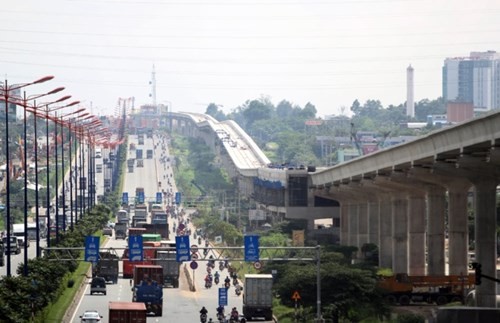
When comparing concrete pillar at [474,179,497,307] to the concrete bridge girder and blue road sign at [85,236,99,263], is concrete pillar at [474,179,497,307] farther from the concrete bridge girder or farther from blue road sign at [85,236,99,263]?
blue road sign at [85,236,99,263]

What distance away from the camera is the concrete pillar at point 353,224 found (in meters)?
132

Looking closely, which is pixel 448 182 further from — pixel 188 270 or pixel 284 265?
pixel 188 270

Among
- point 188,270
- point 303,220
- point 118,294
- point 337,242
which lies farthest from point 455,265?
point 303,220

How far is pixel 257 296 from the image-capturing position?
83.4 meters

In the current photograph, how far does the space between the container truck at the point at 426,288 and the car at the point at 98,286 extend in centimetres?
1685

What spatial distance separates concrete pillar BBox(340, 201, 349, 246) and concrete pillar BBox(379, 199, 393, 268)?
689 inches

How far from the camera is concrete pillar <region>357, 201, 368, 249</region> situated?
128 m

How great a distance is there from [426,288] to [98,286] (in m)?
19.3

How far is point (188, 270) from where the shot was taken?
11775 cm

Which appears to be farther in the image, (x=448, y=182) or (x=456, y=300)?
(x=448, y=182)

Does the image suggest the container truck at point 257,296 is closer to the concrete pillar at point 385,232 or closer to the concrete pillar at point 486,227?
the concrete pillar at point 486,227

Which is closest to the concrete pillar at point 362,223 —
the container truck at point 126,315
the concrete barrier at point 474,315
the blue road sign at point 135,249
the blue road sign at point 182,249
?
the blue road sign at point 182,249

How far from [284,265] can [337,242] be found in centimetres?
4333

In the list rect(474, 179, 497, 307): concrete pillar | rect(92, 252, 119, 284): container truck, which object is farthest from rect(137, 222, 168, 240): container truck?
rect(474, 179, 497, 307): concrete pillar
